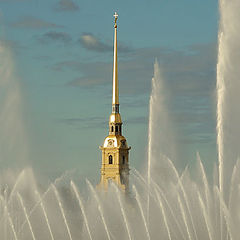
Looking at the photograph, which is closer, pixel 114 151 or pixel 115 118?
pixel 115 118

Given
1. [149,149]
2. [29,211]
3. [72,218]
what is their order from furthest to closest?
[72,218]
[29,211]
[149,149]

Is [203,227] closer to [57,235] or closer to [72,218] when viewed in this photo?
[57,235]

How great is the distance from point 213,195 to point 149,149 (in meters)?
9.09

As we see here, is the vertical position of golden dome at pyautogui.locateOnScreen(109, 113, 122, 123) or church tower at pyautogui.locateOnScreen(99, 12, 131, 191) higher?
golden dome at pyautogui.locateOnScreen(109, 113, 122, 123)

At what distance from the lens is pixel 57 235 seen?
260 ft

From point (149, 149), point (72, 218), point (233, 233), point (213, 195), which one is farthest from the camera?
point (72, 218)

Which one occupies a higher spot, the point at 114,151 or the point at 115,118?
→ the point at 115,118

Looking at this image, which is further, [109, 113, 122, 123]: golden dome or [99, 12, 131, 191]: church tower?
[99, 12, 131, 191]: church tower

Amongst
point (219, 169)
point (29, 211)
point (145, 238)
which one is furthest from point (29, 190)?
point (219, 169)

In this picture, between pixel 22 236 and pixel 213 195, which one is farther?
pixel 22 236

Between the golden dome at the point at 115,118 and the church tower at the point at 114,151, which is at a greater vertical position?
the golden dome at the point at 115,118

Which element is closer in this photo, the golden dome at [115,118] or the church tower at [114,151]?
the golden dome at [115,118]

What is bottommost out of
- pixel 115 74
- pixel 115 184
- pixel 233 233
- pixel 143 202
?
pixel 233 233

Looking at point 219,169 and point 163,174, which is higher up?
point 163,174
